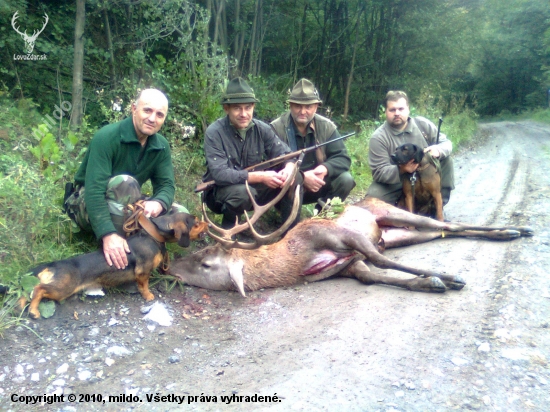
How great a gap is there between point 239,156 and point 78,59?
9.33ft

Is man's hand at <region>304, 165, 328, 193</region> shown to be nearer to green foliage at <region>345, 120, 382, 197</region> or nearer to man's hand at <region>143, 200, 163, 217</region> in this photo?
man's hand at <region>143, 200, 163, 217</region>

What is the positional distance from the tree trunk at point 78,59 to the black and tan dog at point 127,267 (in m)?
2.95

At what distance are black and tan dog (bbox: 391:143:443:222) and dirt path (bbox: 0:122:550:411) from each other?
1078 millimetres

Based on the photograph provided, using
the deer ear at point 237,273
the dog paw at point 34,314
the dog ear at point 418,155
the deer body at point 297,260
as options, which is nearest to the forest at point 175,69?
the dog paw at point 34,314

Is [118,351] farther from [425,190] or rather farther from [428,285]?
[425,190]

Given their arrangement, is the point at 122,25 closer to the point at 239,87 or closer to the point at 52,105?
the point at 52,105

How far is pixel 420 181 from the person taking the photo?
18.9 feet

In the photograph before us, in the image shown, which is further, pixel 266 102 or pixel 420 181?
pixel 266 102

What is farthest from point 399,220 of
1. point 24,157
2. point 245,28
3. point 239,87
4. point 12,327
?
point 245,28

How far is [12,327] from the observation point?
11.7ft

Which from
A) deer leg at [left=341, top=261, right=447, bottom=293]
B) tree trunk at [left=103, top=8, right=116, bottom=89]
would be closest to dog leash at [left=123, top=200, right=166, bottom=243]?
deer leg at [left=341, top=261, right=447, bottom=293]

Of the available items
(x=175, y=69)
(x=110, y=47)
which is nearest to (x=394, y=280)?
(x=175, y=69)

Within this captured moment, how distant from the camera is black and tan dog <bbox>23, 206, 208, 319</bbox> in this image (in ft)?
12.3

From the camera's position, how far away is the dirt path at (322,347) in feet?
9.06
